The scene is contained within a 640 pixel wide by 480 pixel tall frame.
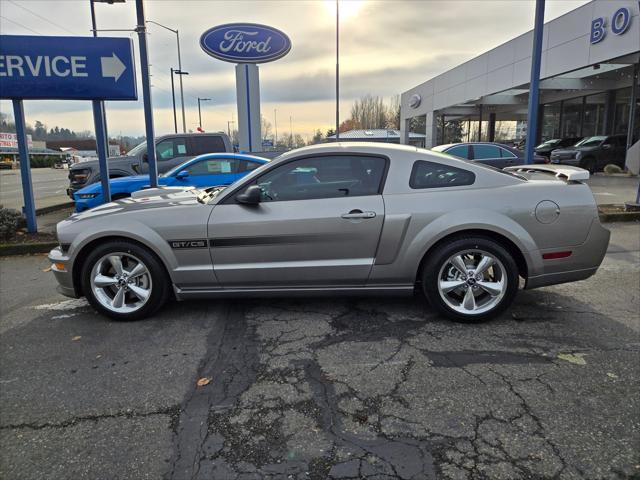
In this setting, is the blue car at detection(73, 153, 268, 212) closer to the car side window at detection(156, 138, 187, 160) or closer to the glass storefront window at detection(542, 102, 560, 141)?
the car side window at detection(156, 138, 187, 160)

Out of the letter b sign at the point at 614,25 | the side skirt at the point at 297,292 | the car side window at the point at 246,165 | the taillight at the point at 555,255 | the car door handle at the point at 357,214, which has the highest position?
the letter b sign at the point at 614,25

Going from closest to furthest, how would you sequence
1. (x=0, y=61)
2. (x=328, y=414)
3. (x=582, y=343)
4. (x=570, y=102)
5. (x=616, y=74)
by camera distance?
(x=328, y=414)
(x=582, y=343)
(x=0, y=61)
(x=616, y=74)
(x=570, y=102)

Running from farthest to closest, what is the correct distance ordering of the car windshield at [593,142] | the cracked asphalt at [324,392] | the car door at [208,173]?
the car windshield at [593,142]
the car door at [208,173]
the cracked asphalt at [324,392]

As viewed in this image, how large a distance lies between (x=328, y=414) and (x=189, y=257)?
2.01 metres

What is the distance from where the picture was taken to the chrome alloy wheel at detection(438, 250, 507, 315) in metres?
3.97

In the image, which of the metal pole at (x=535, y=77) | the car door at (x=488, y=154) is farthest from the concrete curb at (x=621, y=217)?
the car door at (x=488, y=154)

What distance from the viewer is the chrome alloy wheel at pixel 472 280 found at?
13.0ft

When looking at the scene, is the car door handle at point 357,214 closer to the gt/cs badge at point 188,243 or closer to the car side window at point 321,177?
the car side window at point 321,177

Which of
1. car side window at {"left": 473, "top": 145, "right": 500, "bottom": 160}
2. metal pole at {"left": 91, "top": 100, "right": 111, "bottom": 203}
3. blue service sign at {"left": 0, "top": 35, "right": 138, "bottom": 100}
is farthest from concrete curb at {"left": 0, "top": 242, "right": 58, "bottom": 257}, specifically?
car side window at {"left": 473, "top": 145, "right": 500, "bottom": 160}

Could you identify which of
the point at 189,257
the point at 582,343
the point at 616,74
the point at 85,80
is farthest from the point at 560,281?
the point at 616,74

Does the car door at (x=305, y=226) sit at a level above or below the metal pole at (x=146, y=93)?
below

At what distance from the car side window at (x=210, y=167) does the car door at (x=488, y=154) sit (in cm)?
769

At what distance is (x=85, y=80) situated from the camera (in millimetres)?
7688

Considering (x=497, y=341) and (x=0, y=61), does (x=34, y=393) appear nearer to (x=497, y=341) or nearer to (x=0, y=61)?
(x=497, y=341)
